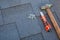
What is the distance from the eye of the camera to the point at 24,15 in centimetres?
200

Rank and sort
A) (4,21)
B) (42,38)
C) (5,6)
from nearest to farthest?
(42,38), (4,21), (5,6)

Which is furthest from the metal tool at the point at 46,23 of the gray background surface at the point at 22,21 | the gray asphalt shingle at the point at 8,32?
the gray asphalt shingle at the point at 8,32

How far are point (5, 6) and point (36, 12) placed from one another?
495 mm

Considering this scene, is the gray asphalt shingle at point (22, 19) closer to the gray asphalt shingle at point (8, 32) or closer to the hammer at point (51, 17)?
the gray asphalt shingle at point (8, 32)

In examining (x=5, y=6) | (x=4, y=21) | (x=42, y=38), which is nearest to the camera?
(x=42, y=38)

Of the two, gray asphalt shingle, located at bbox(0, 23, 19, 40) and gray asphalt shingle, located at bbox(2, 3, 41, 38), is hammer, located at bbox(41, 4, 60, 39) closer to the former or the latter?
gray asphalt shingle, located at bbox(2, 3, 41, 38)

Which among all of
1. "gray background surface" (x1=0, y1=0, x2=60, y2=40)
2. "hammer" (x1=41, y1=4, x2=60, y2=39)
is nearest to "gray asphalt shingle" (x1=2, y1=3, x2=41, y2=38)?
"gray background surface" (x1=0, y1=0, x2=60, y2=40)

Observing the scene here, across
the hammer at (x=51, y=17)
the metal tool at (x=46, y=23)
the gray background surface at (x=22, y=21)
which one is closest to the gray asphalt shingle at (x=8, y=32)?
the gray background surface at (x=22, y=21)

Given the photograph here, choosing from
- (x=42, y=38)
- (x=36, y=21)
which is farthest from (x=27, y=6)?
(x=42, y=38)

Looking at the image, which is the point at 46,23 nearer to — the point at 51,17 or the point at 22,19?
the point at 51,17

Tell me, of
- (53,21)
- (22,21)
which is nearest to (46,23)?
(53,21)

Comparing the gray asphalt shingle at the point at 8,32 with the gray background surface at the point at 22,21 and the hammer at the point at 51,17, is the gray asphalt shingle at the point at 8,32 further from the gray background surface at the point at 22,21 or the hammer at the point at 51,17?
the hammer at the point at 51,17

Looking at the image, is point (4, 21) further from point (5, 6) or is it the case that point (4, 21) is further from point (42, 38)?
point (42, 38)

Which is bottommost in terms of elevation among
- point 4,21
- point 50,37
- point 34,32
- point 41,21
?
point 50,37
